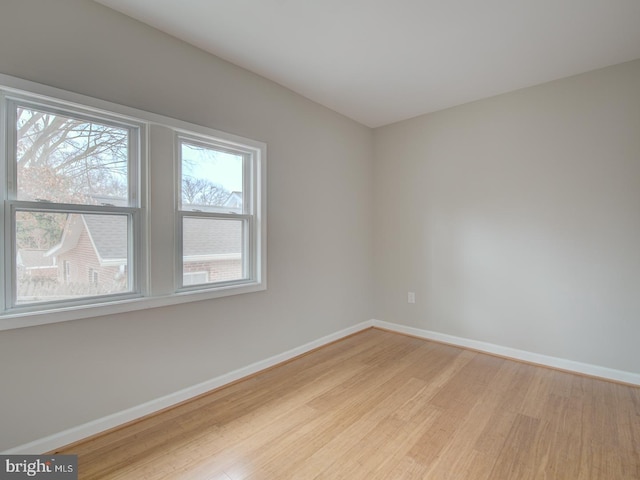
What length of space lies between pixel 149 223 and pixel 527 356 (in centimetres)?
356

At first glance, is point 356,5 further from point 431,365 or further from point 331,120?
point 431,365

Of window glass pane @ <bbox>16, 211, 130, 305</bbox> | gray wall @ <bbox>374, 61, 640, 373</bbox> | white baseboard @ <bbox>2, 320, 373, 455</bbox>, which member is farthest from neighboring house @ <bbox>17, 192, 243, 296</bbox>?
gray wall @ <bbox>374, 61, 640, 373</bbox>

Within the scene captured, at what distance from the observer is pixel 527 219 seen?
9.72 ft

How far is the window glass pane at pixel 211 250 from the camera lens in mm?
2338

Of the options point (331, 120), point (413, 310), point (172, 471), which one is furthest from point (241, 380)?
point (331, 120)

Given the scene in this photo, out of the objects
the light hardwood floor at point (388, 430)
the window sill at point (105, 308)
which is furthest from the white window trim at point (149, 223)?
the light hardwood floor at point (388, 430)

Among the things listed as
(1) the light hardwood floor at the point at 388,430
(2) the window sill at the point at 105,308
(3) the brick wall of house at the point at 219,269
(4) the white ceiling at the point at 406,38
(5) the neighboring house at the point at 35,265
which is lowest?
(1) the light hardwood floor at the point at 388,430

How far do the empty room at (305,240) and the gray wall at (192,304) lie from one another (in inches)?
0.6

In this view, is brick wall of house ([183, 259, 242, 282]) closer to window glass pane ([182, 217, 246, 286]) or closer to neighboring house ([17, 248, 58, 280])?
window glass pane ([182, 217, 246, 286])

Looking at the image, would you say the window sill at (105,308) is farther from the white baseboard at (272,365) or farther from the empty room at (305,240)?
the white baseboard at (272,365)

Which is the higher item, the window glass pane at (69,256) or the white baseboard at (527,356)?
the window glass pane at (69,256)

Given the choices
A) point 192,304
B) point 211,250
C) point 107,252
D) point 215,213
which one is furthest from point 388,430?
point 107,252

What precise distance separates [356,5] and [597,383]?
11.4 feet

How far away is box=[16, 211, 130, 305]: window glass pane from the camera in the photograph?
1.69m
